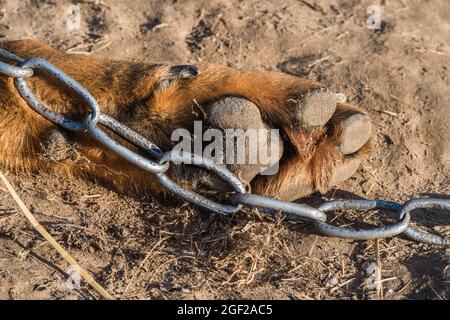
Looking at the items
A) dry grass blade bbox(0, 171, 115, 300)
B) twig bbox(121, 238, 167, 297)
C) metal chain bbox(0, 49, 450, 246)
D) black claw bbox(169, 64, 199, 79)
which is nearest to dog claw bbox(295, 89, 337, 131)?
metal chain bbox(0, 49, 450, 246)

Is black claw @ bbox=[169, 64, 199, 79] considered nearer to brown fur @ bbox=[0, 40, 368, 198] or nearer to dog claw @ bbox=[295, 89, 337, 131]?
brown fur @ bbox=[0, 40, 368, 198]

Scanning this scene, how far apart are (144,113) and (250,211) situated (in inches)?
24.0

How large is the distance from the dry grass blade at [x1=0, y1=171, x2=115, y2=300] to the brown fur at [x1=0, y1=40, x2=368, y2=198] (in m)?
0.23

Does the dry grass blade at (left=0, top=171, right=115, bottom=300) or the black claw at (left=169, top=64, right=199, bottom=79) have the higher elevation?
the black claw at (left=169, top=64, right=199, bottom=79)

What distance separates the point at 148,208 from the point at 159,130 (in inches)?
13.6

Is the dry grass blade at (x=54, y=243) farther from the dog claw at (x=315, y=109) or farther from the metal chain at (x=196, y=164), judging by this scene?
the dog claw at (x=315, y=109)

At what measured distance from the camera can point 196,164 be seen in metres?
2.53

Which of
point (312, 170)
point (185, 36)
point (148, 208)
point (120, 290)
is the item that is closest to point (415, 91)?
point (312, 170)

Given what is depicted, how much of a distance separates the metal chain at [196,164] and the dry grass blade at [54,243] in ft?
1.17

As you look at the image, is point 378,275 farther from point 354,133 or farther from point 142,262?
point 142,262

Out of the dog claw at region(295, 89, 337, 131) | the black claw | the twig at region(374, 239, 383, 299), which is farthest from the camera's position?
the black claw

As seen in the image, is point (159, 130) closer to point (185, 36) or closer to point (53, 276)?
point (53, 276)

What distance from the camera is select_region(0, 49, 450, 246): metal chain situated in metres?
2.48

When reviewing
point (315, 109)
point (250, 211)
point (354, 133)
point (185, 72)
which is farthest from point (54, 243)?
point (354, 133)
